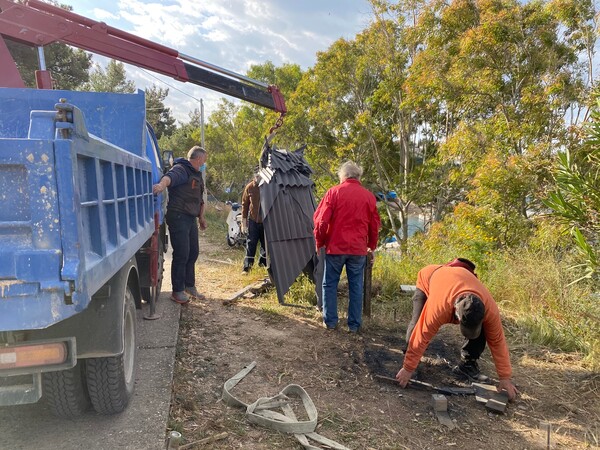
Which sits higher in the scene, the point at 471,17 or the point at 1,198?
the point at 471,17

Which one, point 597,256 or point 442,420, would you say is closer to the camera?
point 442,420

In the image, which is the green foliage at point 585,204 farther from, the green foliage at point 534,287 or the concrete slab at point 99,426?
the concrete slab at point 99,426

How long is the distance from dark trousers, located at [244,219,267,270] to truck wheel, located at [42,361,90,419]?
3.98 meters

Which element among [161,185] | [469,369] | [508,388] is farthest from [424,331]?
[161,185]

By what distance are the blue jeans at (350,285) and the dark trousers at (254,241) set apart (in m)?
1.88

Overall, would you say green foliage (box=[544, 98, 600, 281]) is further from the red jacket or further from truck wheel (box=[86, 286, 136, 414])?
truck wheel (box=[86, 286, 136, 414])

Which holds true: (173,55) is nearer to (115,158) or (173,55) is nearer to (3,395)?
(115,158)

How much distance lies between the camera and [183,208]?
5082mm

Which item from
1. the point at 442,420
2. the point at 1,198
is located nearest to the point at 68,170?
the point at 1,198

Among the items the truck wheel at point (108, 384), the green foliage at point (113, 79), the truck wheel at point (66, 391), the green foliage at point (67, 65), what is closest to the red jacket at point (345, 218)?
the truck wheel at point (108, 384)

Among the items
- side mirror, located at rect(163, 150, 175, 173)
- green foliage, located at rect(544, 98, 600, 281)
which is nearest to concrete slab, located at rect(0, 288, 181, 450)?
side mirror, located at rect(163, 150, 175, 173)

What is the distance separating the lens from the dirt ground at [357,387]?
2939 millimetres

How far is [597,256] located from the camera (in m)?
4.81

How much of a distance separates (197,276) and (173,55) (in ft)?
12.4
